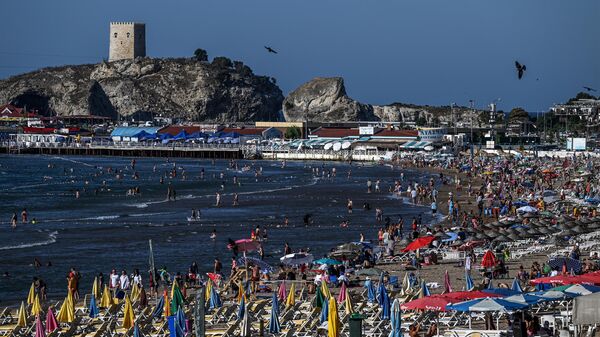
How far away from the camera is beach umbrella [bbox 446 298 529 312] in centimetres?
1888

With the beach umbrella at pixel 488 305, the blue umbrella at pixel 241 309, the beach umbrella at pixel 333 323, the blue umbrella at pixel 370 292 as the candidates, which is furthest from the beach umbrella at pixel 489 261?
the beach umbrella at pixel 333 323

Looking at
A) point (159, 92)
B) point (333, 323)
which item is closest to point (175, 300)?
point (333, 323)

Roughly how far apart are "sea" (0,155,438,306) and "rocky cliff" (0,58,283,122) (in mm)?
91702

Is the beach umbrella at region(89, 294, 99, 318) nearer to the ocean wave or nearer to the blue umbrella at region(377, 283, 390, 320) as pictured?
the blue umbrella at region(377, 283, 390, 320)

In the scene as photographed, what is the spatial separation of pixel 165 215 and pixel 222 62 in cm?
14400

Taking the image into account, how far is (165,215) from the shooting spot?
49.8m

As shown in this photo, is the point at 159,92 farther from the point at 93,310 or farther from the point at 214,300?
the point at 93,310

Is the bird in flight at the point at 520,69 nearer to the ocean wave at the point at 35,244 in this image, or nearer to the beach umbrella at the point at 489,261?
the beach umbrella at the point at 489,261

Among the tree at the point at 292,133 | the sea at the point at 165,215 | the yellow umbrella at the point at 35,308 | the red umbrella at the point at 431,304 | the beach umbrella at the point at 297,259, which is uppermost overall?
the tree at the point at 292,133

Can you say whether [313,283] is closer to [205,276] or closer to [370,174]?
[205,276]

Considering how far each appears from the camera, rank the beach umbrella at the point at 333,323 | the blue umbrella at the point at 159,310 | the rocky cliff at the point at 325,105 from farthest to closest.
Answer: the rocky cliff at the point at 325,105, the blue umbrella at the point at 159,310, the beach umbrella at the point at 333,323

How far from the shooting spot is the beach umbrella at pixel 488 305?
743 inches

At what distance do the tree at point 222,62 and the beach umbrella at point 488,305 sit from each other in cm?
17298

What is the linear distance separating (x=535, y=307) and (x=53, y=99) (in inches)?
6810
